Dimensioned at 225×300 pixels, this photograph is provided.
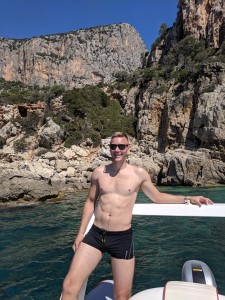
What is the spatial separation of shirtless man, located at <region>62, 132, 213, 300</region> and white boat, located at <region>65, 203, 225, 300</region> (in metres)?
0.11

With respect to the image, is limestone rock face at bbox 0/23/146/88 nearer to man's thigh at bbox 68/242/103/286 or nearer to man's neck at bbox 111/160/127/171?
man's neck at bbox 111/160/127/171

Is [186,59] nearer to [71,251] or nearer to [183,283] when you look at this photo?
[71,251]

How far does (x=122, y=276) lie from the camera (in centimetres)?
306

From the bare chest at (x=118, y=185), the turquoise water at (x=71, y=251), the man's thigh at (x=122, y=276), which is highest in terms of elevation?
the bare chest at (x=118, y=185)

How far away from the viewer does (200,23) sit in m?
38.8

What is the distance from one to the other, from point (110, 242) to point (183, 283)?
89cm

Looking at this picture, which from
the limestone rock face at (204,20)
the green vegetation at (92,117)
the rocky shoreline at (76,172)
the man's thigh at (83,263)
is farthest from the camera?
the limestone rock face at (204,20)

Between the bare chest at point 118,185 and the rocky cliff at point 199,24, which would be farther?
the rocky cliff at point 199,24

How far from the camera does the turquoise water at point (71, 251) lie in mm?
5719

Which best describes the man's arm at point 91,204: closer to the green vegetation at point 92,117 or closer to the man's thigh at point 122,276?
the man's thigh at point 122,276

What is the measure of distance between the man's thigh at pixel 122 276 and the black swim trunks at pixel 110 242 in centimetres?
5

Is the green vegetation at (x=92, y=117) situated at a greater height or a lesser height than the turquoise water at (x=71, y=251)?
greater

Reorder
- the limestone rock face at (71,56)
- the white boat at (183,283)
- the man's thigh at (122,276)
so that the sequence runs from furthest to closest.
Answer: the limestone rock face at (71,56)
the man's thigh at (122,276)
the white boat at (183,283)

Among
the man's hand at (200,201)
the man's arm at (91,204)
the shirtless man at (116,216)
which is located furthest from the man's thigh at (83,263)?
the man's hand at (200,201)
